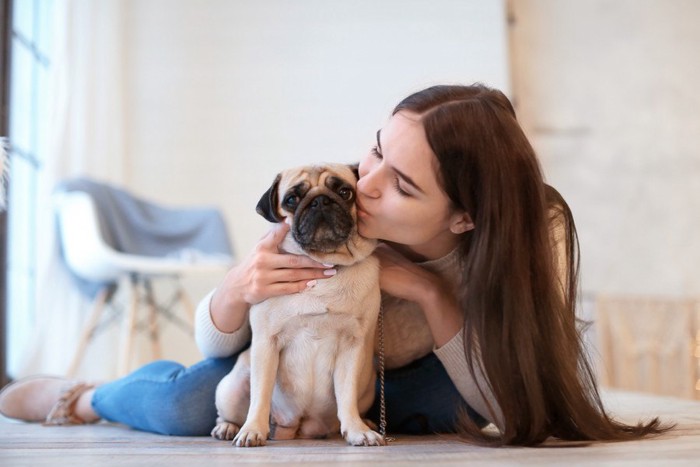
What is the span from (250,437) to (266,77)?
438 cm

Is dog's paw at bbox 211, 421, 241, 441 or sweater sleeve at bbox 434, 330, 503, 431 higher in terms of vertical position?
sweater sleeve at bbox 434, 330, 503, 431

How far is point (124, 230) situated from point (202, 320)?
2417mm

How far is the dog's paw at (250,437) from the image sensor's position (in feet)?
5.39

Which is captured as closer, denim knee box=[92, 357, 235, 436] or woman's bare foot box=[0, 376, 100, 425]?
denim knee box=[92, 357, 235, 436]

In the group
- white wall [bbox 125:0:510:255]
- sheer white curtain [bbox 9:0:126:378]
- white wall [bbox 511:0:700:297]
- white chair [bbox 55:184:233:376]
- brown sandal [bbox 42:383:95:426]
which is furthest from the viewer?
white wall [bbox 125:0:510:255]

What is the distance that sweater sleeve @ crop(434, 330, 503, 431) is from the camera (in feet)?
5.92

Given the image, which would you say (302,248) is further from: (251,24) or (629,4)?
(629,4)

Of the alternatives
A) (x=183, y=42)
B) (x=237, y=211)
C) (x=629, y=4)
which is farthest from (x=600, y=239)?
(x=183, y=42)

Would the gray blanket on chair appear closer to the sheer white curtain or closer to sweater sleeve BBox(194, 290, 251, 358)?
the sheer white curtain

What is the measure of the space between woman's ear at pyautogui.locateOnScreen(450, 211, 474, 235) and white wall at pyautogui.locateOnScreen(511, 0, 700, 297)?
3906mm

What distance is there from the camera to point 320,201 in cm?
172

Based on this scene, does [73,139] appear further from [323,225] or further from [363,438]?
[363,438]

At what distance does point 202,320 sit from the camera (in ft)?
6.53

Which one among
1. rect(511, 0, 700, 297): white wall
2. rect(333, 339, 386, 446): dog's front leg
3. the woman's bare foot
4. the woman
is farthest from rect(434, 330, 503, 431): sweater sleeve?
rect(511, 0, 700, 297): white wall
